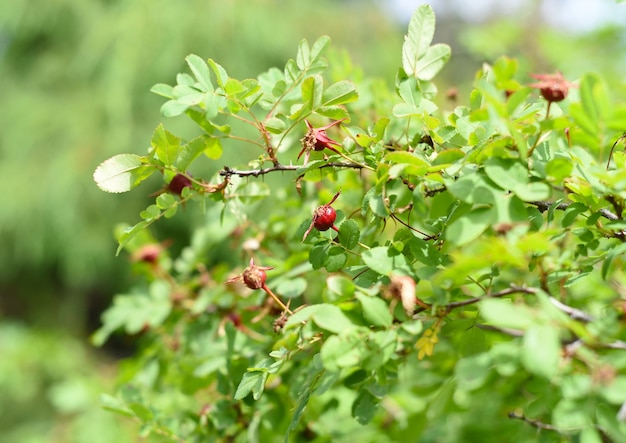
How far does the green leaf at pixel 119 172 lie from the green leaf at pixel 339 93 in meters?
0.20

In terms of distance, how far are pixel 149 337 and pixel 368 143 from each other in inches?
28.1

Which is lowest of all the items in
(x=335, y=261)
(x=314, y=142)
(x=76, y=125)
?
(x=76, y=125)

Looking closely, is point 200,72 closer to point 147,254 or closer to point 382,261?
point 382,261

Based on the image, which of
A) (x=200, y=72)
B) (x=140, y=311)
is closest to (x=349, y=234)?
(x=200, y=72)

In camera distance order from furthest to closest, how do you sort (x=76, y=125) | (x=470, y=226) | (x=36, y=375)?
(x=76, y=125)
(x=36, y=375)
(x=470, y=226)

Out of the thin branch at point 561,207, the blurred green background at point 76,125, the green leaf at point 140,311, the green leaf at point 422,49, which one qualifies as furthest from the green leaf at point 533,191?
the blurred green background at point 76,125

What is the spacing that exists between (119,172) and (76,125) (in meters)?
3.29

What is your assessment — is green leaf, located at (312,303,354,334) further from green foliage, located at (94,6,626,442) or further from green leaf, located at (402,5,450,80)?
green leaf, located at (402,5,450,80)

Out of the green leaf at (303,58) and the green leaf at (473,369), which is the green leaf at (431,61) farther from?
the green leaf at (473,369)

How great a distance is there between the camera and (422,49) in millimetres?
679

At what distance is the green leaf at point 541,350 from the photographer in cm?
37

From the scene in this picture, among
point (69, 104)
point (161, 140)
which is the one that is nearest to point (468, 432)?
point (161, 140)

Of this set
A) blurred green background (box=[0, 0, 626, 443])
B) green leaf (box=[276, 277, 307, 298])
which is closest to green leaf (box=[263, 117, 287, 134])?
green leaf (box=[276, 277, 307, 298])

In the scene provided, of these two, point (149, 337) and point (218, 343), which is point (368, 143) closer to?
point (218, 343)
